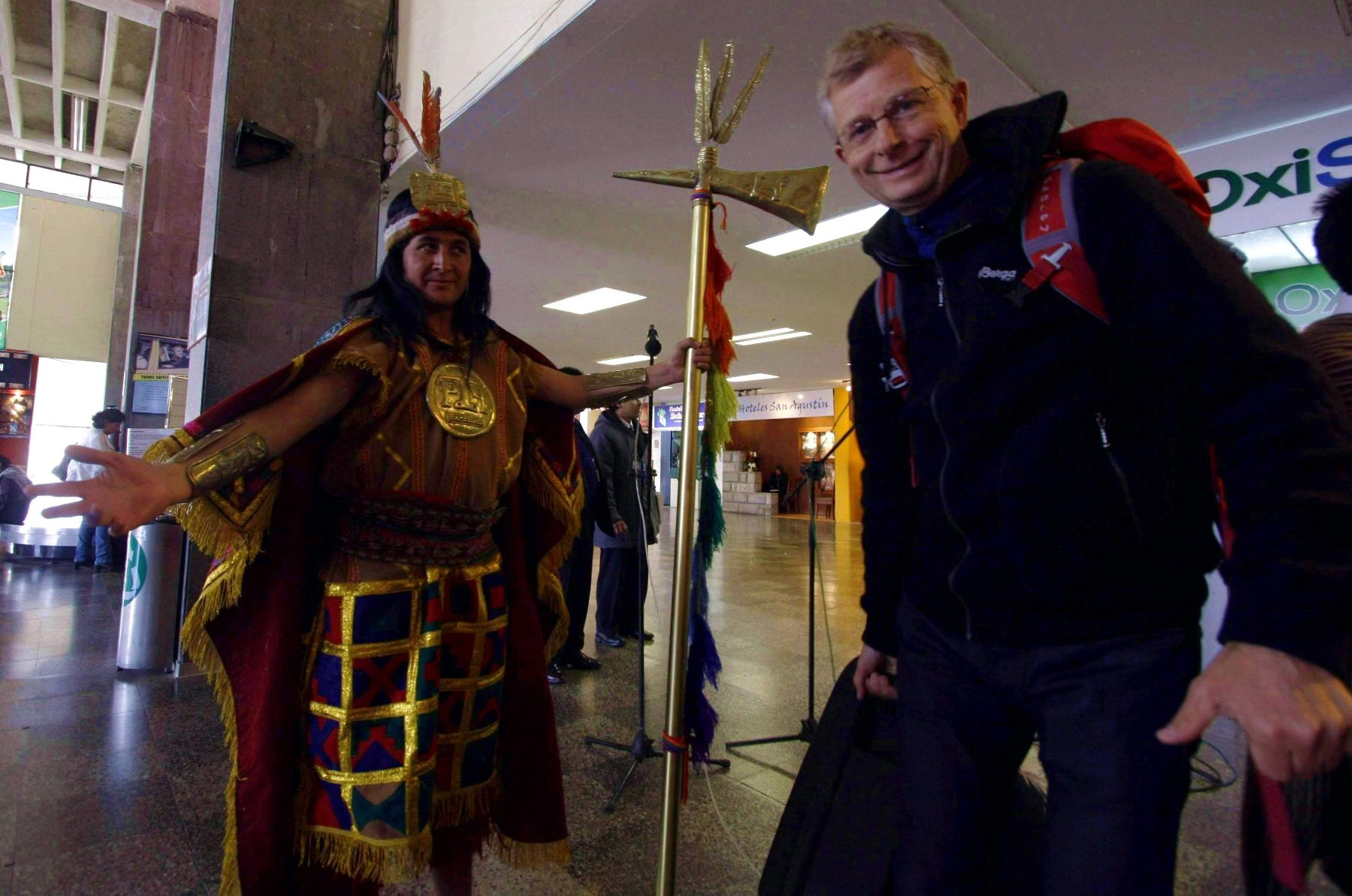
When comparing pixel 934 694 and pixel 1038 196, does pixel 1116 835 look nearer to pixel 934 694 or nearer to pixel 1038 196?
pixel 934 694

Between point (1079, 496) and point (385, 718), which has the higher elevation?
point (1079, 496)

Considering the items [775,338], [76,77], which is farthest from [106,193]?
[775,338]

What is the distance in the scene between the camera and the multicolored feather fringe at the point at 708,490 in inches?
66.3

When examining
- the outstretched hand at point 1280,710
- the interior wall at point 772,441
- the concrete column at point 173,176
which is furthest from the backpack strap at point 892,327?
the interior wall at point 772,441

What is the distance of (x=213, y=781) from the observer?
2.58 m

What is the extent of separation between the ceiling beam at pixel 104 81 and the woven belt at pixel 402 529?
9851 mm

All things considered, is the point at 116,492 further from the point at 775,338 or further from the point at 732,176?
the point at 775,338

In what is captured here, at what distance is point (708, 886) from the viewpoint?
198 cm

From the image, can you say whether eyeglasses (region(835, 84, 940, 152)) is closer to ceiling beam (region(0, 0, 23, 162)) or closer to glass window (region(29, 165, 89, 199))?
ceiling beam (region(0, 0, 23, 162))

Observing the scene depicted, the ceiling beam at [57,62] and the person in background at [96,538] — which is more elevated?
the ceiling beam at [57,62]

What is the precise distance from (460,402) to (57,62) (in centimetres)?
1137

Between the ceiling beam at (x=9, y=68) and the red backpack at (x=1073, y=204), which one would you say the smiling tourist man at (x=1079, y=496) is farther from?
the ceiling beam at (x=9, y=68)

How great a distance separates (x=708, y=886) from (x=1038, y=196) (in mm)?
1943

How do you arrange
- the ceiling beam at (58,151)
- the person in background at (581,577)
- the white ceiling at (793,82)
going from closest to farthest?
the white ceiling at (793,82) < the person in background at (581,577) < the ceiling beam at (58,151)
